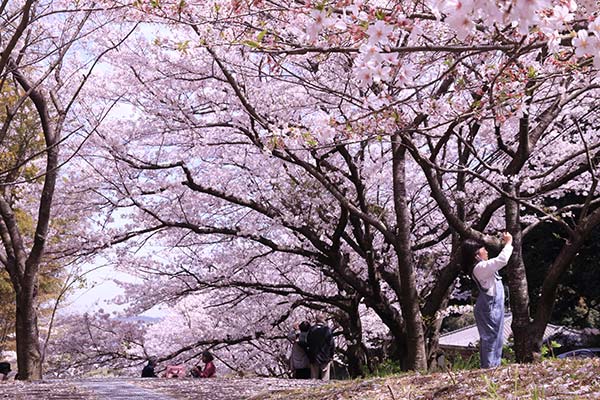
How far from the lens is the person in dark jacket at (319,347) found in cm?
905

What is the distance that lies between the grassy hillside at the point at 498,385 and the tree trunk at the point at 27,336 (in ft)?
19.0

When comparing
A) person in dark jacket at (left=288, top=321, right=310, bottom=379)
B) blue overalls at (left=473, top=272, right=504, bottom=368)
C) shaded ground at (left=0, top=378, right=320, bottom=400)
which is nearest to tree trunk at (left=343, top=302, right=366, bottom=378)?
person in dark jacket at (left=288, top=321, right=310, bottom=379)

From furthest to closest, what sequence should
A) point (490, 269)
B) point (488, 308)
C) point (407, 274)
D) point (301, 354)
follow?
point (301, 354) → point (407, 274) → point (488, 308) → point (490, 269)

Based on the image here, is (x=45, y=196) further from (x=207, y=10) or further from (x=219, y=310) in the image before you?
(x=219, y=310)

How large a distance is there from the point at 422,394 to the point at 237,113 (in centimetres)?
629

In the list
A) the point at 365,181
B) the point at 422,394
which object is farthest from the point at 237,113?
→ the point at 422,394

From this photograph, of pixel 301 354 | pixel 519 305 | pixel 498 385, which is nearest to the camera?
pixel 498 385

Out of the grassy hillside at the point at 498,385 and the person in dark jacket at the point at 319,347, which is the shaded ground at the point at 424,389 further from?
the person in dark jacket at the point at 319,347

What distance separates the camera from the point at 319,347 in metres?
9.09

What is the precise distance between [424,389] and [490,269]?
162 cm

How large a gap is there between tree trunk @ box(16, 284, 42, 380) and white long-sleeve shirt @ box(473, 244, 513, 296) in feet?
22.2

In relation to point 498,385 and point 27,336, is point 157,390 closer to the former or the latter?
point 27,336

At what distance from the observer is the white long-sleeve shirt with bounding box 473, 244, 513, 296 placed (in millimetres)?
5473

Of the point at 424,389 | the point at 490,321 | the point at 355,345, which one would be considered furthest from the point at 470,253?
the point at 355,345
